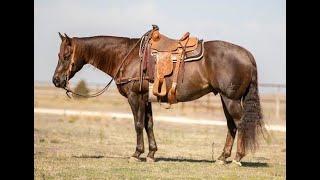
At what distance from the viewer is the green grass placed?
31.2 feet

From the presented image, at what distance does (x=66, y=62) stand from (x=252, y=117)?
3914mm

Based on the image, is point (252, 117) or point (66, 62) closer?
point (252, 117)

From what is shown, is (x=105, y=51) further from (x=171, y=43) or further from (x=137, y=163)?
(x=137, y=163)

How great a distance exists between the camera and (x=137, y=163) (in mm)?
10938

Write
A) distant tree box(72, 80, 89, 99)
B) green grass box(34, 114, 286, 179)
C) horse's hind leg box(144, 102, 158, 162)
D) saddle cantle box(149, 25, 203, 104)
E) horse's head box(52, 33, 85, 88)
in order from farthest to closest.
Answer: distant tree box(72, 80, 89, 99), horse's head box(52, 33, 85, 88), horse's hind leg box(144, 102, 158, 162), saddle cantle box(149, 25, 203, 104), green grass box(34, 114, 286, 179)

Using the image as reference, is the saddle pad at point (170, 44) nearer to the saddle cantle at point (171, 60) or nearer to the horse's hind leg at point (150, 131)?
the saddle cantle at point (171, 60)

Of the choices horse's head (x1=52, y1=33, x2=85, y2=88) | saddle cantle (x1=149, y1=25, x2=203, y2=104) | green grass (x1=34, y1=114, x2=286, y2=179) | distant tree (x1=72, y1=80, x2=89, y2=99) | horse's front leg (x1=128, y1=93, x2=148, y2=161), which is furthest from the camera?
distant tree (x1=72, y1=80, x2=89, y2=99)

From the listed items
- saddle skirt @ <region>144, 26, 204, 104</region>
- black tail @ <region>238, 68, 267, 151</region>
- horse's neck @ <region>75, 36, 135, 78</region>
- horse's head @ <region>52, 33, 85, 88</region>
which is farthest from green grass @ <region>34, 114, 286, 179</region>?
horse's neck @ <region>75, 36, 135, 78</region>

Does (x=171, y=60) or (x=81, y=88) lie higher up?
(x=171, y=60)

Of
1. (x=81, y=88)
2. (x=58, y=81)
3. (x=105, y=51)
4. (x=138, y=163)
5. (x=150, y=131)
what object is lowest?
(x=81, y=88)

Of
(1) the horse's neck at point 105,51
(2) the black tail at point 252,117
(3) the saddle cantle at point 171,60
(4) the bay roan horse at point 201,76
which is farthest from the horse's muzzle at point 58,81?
(2) the black tail at point 252,117

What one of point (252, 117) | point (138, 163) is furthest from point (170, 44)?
point (138, 163)

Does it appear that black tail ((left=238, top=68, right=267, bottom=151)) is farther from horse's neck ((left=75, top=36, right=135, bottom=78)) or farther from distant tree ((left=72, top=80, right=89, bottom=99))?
distant tree ((left=72, top=80, right=89, bottom=99))
